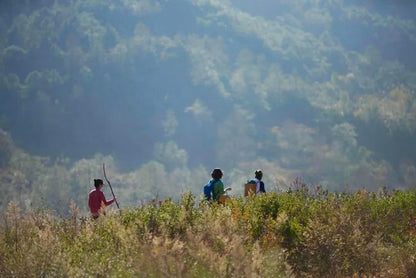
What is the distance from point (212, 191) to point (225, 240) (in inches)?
239

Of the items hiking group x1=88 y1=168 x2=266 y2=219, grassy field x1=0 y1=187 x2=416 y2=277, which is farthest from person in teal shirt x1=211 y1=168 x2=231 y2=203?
grassy field x1=0 y1=187 x2=416 y2=277

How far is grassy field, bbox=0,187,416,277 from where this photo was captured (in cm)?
668

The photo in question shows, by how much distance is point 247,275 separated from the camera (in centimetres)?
622

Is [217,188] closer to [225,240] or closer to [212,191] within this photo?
[212,191]

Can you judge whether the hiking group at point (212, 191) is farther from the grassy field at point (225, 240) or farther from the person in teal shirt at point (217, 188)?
the grassy field at point (225, 240)

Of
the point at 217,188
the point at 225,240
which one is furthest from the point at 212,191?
the point at 225,240

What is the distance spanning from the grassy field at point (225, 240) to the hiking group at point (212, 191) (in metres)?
0.82

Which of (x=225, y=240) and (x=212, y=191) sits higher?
(x=212, y=191)

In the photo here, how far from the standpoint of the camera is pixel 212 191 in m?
13.1

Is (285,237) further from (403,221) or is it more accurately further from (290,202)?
(403,221)

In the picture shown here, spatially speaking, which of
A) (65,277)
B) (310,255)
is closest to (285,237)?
(310,255)

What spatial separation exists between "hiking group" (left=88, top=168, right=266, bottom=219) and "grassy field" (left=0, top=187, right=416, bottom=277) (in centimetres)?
82

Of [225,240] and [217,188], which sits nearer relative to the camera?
[225,240]

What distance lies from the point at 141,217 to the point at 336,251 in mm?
3600
